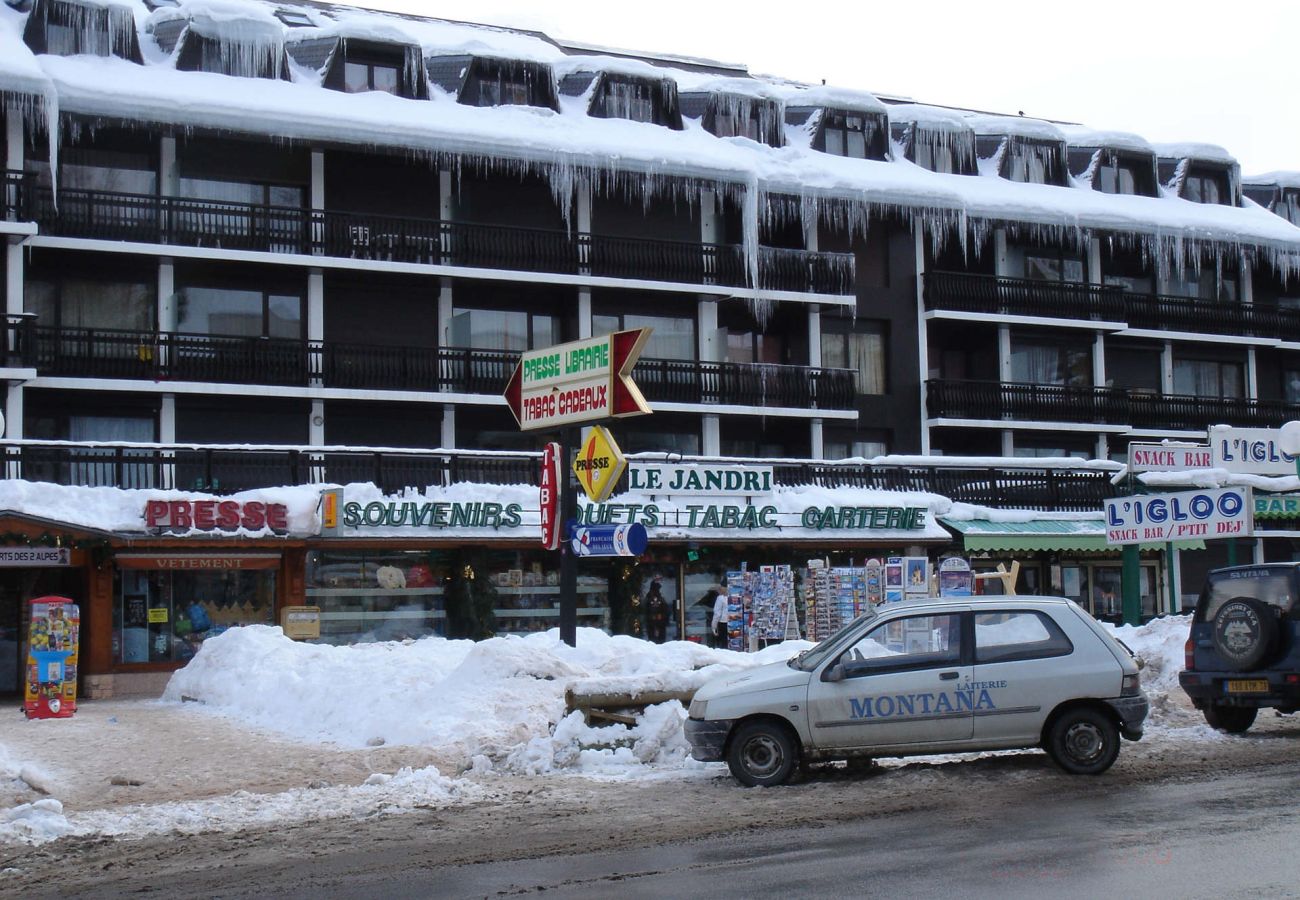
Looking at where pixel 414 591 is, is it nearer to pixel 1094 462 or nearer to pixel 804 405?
pixel 804 405

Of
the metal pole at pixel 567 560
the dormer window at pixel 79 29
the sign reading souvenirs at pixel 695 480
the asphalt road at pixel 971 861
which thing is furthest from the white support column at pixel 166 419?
the asphalt road at pixel 971 861

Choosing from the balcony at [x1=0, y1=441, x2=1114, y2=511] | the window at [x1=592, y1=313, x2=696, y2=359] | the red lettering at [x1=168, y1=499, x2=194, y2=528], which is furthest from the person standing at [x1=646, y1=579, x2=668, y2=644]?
the red lettering at [x1=168, y1=499, x2=194, y2=528]

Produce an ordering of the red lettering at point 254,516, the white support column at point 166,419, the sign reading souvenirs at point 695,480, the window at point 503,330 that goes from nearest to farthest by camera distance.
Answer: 1. the red lettering at point 254,516
2. the sign reading souvenirs at point 695,480
3. the white support column at point 166,419
4. the window at point 503,330

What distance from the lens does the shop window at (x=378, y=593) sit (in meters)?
26.3

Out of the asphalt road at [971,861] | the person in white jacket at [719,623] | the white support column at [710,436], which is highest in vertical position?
the white support column at [710,436]

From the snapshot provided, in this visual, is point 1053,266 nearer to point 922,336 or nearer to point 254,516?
point 922,336

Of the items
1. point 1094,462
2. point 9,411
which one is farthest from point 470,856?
point 1094,462

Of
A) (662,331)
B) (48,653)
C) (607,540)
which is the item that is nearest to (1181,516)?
(607,540)

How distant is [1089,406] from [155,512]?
25210mm

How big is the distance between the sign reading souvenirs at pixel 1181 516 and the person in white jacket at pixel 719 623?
717 cm

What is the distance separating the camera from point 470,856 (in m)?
9.79

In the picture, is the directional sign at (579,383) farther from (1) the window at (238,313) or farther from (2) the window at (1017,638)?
(1) the window at (238,313)

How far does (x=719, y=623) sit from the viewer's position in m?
27.5

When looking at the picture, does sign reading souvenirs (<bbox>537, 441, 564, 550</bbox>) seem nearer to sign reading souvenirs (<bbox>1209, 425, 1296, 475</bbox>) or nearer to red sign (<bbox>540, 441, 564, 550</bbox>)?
red sign (<bbox>540, 441, 564, 550</bbox>)
